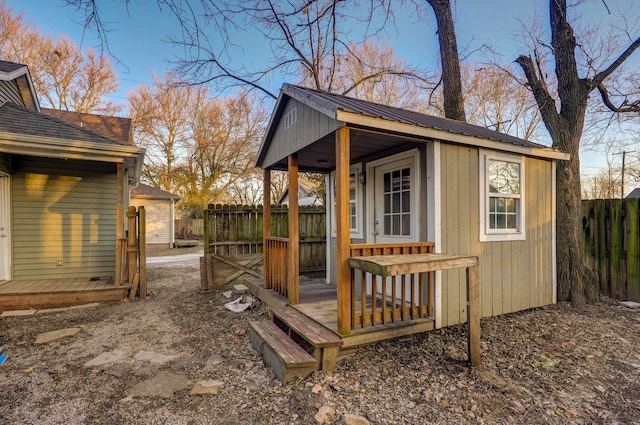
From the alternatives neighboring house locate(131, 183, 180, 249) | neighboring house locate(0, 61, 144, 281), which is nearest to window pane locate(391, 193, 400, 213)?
neighboring house locate(0, 61, 144, 281)

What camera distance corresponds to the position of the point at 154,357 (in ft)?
10.9

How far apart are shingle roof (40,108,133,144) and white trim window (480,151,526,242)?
10.8 m

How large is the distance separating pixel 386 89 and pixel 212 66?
23.8 ft

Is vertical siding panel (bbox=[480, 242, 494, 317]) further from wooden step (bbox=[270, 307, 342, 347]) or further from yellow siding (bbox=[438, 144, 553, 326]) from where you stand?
wooden step (bbox=[270, 307, 342, 347])

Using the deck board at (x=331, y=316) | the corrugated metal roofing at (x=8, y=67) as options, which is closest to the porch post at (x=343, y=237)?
the deck board at (x=331, y=316)

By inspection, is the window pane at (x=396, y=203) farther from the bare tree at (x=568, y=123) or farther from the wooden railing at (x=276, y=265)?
the bare tree at (x=568, y=123)

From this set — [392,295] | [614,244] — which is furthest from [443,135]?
[614,244]

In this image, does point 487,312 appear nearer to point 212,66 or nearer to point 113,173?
point 113,173

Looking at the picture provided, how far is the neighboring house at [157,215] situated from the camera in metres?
15.4

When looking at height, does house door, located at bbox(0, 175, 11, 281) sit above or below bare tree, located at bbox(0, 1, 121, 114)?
below

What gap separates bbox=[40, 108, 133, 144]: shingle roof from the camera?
10.5m

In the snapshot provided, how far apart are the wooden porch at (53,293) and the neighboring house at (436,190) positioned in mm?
2860

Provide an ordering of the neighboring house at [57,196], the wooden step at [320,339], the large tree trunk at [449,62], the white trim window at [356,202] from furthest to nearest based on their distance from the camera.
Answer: the large tree trunk at [449,62] < the neighboring house at [57,196] < the white trim window at [356,202] < the wooden step at [320,339]

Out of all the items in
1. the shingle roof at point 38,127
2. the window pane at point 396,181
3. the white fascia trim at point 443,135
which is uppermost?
the shingle roof at point 38,127
